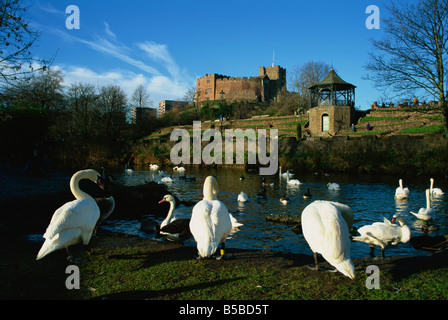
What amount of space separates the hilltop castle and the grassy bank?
102195 millimetres

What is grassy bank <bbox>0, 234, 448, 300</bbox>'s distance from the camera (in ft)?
15.4

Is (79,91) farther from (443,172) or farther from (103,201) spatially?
(443,172)

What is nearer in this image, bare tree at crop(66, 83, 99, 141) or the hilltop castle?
bare tree at crop(66, 83, 99, 141)

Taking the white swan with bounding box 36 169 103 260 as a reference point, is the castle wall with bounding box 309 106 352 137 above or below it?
above

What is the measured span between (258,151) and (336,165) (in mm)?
11295

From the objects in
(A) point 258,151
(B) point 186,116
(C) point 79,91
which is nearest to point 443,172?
(A) point 258,151

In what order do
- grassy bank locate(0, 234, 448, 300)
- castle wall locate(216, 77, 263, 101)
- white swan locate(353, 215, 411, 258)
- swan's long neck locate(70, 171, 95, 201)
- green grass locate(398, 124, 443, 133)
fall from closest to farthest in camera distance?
1. grassy bank locate(0, 234, 448, 300)
2. swan's long neck locate(70, 171, 95, 201)
3. white swan locate(353, 215, 411, 258)
4. green grass locate(398, 124, 443, 133)
5. castle wall locate(216, 77, 263, 101)

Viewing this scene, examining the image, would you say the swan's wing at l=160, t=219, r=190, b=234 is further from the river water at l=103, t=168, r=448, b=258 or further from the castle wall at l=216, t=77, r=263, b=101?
the castle wall at l=216, t=77, r=263, b=101

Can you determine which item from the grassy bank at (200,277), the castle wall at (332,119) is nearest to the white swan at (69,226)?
Answer: the grassy bank at (200,277)

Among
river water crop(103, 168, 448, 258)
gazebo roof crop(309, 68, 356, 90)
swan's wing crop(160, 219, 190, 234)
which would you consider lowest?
river water crop(103, 168, 448, 258)

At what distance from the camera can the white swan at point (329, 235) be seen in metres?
5.00

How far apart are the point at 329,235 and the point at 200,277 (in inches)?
92.5

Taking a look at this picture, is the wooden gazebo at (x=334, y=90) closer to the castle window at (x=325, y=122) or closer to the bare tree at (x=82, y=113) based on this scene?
the castle window at (x=325, y=122)

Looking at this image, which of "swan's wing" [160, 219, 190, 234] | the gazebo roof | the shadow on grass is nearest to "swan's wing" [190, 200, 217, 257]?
the shadow on grass
